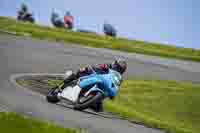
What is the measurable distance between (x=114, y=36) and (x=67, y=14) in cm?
682

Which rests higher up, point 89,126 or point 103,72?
point 103,72

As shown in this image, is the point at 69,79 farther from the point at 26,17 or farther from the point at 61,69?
the point at 26,17

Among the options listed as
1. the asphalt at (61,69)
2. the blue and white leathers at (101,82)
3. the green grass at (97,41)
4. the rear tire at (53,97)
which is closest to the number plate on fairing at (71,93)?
the blue and white leathers at (101,82)

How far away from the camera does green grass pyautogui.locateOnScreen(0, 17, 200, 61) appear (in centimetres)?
3325

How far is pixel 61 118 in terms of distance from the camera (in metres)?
14.0

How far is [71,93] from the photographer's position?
15.2 metres

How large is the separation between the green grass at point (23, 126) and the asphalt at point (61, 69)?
106cm

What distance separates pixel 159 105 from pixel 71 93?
5.37 meters

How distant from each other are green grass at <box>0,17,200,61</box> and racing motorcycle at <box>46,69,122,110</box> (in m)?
17.0

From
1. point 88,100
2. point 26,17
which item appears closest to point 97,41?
point 26,17

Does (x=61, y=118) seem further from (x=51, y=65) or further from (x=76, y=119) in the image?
(x=51, y=65)

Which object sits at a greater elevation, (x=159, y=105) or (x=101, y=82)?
(x=101, y=82)

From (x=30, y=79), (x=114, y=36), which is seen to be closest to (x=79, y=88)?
(x=30, y=79)

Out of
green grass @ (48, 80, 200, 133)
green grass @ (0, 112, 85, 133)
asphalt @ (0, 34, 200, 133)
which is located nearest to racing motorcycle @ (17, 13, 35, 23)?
asphalt @ (0, 34, 200, 133)
